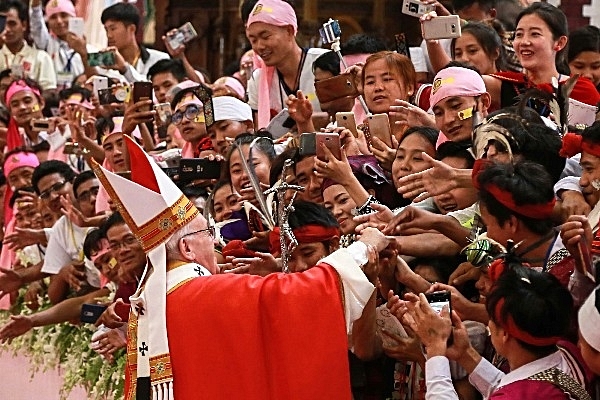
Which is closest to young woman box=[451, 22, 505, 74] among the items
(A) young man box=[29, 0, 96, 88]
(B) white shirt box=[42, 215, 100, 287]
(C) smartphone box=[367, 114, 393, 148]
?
(C) smartphone box=[367, 114, 393, 148]

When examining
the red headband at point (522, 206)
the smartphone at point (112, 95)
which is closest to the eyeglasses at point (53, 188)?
the smartphone at point (112, 95)

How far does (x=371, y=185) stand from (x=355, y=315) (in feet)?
3.86

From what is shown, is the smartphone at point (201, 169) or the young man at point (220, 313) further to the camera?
the smartphone at point (201, 169)

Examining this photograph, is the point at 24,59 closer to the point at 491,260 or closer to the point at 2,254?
the point at 2,254

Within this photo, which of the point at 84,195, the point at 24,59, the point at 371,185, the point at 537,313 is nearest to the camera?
the point at 537,313

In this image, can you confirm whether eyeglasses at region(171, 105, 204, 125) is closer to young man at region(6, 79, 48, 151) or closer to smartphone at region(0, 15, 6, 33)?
young man at region(6, 79, 48, 151)

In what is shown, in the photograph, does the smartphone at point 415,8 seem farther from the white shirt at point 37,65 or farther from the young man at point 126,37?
the white shirt at point 37,65

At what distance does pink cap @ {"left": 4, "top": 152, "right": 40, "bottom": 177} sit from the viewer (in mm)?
10367

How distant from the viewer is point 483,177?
4.35 meters

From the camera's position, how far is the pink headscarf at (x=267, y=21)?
7391 millimetres

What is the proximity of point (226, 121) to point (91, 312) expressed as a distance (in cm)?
125

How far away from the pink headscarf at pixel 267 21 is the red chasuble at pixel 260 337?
298 cm

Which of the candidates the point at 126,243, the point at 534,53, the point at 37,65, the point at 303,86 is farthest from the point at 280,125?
the point at 37,65

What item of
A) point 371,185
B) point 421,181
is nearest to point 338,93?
point 371,185
